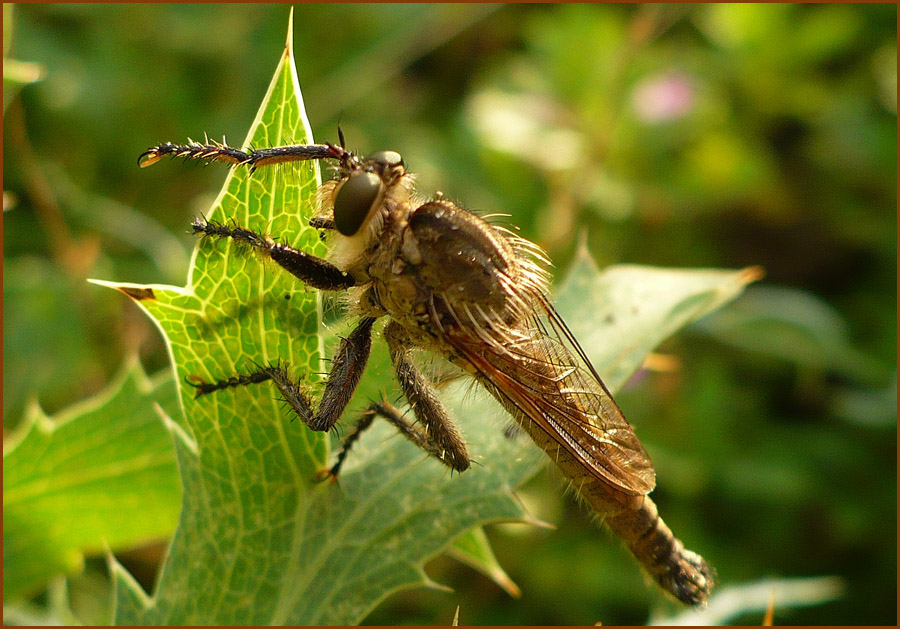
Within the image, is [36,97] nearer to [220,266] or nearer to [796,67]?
[220,266]

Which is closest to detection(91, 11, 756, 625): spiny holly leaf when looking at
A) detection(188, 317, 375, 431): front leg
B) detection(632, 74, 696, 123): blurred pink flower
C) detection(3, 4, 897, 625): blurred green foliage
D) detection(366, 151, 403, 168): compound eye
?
detection(188, 317, 375, 431): front leg

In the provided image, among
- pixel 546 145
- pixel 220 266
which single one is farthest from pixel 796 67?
pixel 220 266

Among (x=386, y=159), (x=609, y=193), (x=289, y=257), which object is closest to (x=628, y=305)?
(x=386, y=159)

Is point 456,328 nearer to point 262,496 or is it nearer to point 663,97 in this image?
point 262,496

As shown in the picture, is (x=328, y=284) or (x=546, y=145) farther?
(x=546, y=145)

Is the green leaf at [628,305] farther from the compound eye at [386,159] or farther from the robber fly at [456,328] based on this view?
the compound eye at [386,159]

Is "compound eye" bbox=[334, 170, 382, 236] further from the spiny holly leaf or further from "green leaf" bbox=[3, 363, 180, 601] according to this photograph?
"green leaf" bbox=[3, 363, 180, 601]
